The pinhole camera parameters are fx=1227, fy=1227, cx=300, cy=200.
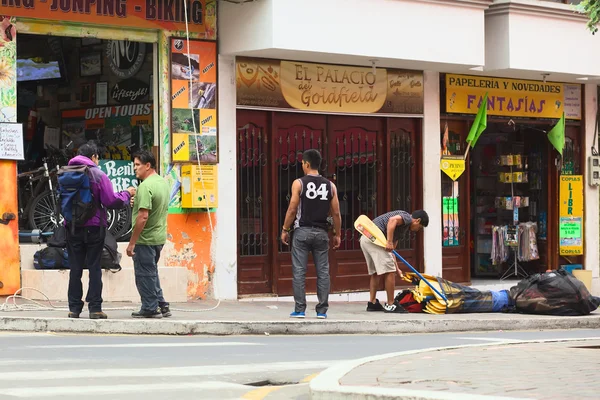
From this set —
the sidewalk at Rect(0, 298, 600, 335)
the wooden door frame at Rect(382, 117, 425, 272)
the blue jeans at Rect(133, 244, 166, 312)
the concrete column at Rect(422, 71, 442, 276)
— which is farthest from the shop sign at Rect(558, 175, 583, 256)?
the blue jeans at Rect(133, 244, 166, 312)

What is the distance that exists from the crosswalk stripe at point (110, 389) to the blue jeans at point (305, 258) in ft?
19.3

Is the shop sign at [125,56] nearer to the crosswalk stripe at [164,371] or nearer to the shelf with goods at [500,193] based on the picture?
the shelf with goods at [500,193]

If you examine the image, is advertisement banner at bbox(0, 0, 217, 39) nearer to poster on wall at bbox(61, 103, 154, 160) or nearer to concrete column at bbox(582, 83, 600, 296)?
poster on wall at bbox(61, 103, 154, 160)

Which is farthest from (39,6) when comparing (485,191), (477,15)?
(485,191)

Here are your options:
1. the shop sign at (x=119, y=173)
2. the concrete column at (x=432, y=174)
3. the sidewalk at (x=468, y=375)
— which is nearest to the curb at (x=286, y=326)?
the sidewalk at (x=468, y=375)

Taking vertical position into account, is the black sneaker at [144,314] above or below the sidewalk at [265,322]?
above

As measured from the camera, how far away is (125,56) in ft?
61.4

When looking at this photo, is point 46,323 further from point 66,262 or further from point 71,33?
point 71,33

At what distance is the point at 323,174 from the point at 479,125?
11.8ft

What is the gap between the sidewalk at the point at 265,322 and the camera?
1354cm

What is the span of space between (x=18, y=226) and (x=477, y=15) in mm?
8501

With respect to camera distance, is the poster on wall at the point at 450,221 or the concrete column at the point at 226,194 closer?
the concrete column at the point at 226,194

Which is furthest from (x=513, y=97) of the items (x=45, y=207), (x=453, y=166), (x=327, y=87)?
(x=45, y=207)

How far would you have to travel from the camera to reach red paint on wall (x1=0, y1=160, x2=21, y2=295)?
1612cm
